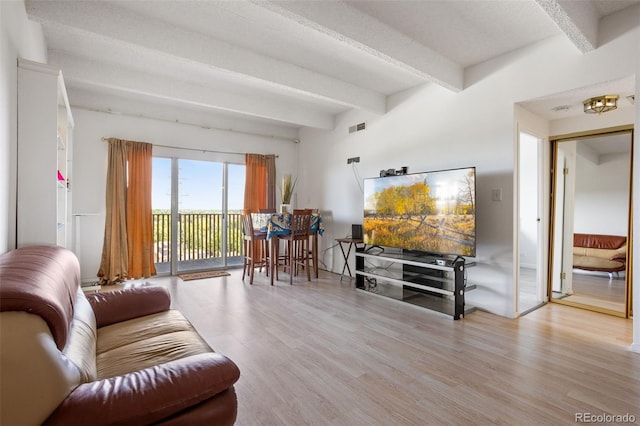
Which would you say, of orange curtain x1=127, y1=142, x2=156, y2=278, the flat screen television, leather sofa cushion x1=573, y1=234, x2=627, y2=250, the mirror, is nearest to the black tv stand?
the flat screen television

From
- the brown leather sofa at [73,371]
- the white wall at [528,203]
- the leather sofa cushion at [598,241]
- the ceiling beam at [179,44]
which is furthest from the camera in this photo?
the white wall at [528,203]

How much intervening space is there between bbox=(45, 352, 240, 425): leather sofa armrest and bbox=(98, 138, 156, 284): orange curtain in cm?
404

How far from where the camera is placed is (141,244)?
4.64m

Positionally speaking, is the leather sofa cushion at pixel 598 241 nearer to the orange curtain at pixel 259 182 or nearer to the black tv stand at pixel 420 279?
the black tv stand at pixel 420 279

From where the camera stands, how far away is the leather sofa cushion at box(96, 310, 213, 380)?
142 centimetres

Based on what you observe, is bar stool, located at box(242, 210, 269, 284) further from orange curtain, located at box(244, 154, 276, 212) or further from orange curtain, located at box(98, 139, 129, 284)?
orange curtain, located at box(98, 139, 129, 284)

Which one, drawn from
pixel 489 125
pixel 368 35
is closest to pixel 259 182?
pixel 368 35

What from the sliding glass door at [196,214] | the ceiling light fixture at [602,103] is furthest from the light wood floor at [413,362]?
the ceiling light fixture at [602,103]

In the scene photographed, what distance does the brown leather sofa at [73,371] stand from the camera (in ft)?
2.72

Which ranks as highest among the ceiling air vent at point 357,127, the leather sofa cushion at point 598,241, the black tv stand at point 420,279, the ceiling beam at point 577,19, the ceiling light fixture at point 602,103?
the ceiling beam at point 577,19

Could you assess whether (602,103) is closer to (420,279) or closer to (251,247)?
(420,279)

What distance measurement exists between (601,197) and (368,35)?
3496 millimetres

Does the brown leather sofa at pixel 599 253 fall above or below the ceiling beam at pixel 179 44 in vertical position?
below

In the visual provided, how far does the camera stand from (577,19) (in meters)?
2.27
